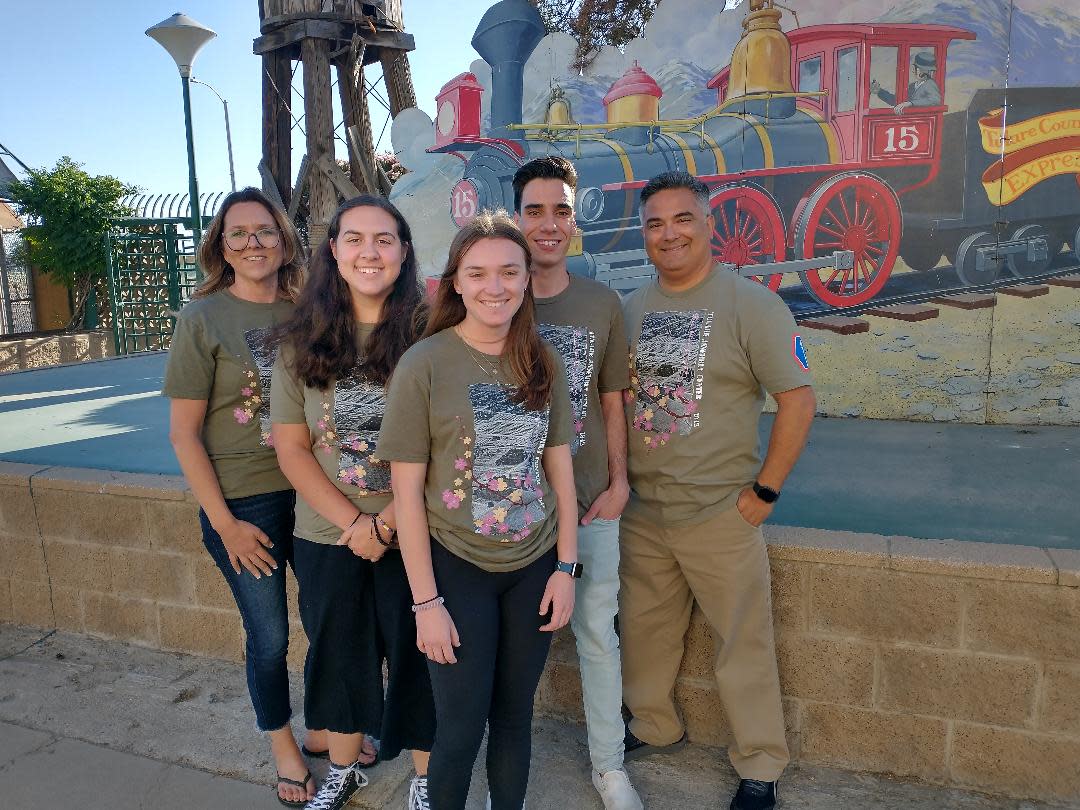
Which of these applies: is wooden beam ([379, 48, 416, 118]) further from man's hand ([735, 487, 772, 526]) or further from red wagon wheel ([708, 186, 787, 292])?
man's hand ([735, 487, 772, 526])

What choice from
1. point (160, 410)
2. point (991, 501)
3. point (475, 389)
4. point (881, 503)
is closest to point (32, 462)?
point (160, 410)

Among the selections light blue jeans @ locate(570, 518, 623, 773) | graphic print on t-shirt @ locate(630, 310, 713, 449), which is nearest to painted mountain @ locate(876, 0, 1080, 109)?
graphic print on t-shirt @ locate(630, 310, 713, 449)

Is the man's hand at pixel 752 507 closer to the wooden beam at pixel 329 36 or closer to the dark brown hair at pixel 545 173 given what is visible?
the dark brown hair at pixel 545 173

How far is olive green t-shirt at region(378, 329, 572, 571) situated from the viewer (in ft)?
6.58

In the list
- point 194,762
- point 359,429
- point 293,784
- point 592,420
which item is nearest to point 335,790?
point 293,784

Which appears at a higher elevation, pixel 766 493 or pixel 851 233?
pixel 851 233

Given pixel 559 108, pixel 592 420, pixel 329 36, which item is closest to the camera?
pixel 592 420

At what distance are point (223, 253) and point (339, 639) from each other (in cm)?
126

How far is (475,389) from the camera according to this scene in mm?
2041

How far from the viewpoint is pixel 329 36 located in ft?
25.1

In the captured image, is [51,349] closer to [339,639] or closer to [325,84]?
[325,84]

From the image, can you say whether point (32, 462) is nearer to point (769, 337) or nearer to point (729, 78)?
point (769, 337)

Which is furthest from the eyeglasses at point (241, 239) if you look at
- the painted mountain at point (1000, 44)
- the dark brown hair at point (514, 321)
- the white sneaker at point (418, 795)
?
the painted mountain at point (1000, 44)

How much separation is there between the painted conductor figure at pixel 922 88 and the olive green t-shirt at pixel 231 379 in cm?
431
